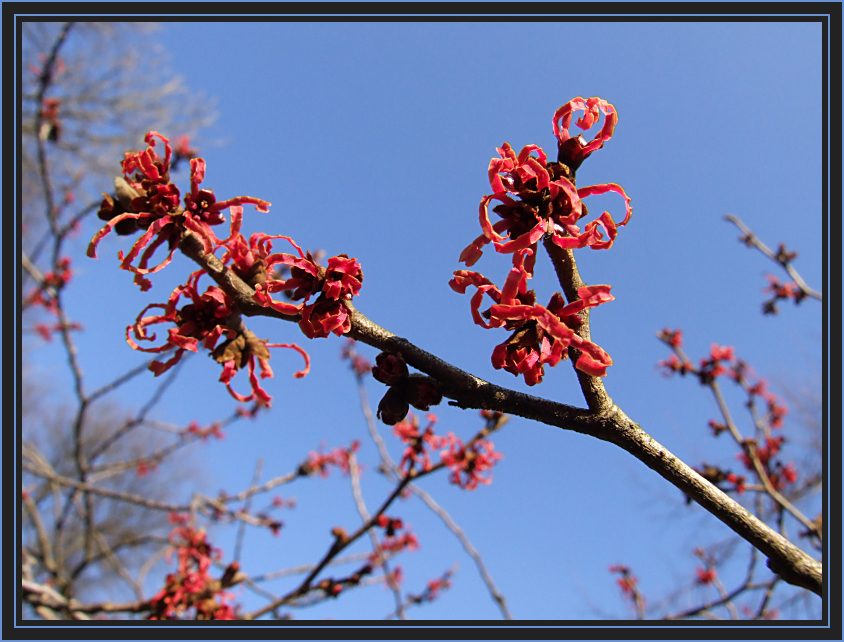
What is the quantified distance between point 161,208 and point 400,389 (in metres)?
1.20

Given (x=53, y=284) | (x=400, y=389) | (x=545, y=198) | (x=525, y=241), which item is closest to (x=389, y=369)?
(x=400, y=389)

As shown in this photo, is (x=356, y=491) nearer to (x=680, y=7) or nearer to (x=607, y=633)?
(x=607, y=633)

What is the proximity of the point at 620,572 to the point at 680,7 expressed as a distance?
7.34 m

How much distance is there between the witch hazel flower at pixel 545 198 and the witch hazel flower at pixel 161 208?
3.06 ft

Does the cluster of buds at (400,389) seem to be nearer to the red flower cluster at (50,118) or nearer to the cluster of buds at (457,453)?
the cluster of buds at (457,453)

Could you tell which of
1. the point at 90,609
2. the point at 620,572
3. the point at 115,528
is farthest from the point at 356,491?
the point at 115,528

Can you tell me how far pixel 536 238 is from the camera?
4.49 ft

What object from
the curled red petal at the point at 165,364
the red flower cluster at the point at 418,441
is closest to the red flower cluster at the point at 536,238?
the curled red petal at the point at 165,364

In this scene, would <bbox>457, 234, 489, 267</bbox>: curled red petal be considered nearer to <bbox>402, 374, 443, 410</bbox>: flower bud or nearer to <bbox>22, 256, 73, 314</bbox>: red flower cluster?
<bbox>402, 374, 443, 410</bbox>: flower bud

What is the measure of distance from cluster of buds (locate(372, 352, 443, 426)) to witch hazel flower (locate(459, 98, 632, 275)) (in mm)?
382

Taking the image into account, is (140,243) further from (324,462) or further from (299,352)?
(324,462)

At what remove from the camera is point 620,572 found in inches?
288

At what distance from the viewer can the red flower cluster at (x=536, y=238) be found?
4.50ft

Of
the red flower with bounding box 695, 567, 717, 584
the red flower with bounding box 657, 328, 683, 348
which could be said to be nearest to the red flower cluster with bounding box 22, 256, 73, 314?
the red flower with bounding box 657, 328, 683, 348
